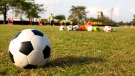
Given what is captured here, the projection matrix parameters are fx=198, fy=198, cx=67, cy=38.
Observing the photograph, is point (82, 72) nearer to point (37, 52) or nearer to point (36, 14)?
point (37, 52)

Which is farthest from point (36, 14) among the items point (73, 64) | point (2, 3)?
point (73, 64)

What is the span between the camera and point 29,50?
332 cm

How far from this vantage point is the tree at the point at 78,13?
72438 mm

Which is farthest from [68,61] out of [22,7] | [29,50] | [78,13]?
[78,13]

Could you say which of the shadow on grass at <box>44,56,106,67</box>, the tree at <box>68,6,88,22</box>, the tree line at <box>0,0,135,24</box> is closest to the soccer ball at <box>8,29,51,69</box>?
the shadow on grass at <box>44,56,106,67</box>

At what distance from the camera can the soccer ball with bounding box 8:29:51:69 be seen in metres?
3.32

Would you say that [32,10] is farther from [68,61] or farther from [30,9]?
[68,61]

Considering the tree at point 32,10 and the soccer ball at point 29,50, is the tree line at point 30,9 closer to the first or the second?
the tree at point 32,10

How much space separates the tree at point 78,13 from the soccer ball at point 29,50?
68.7m

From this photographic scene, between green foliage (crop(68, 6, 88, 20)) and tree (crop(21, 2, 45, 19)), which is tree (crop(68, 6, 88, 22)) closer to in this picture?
green foliage (crop(68, 6, 88, 20))

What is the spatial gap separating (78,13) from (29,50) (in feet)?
230

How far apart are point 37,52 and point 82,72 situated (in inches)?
32.5

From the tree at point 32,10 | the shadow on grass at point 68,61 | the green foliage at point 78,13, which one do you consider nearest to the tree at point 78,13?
the green foliage at point 78,13

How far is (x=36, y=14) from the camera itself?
57156 mm
